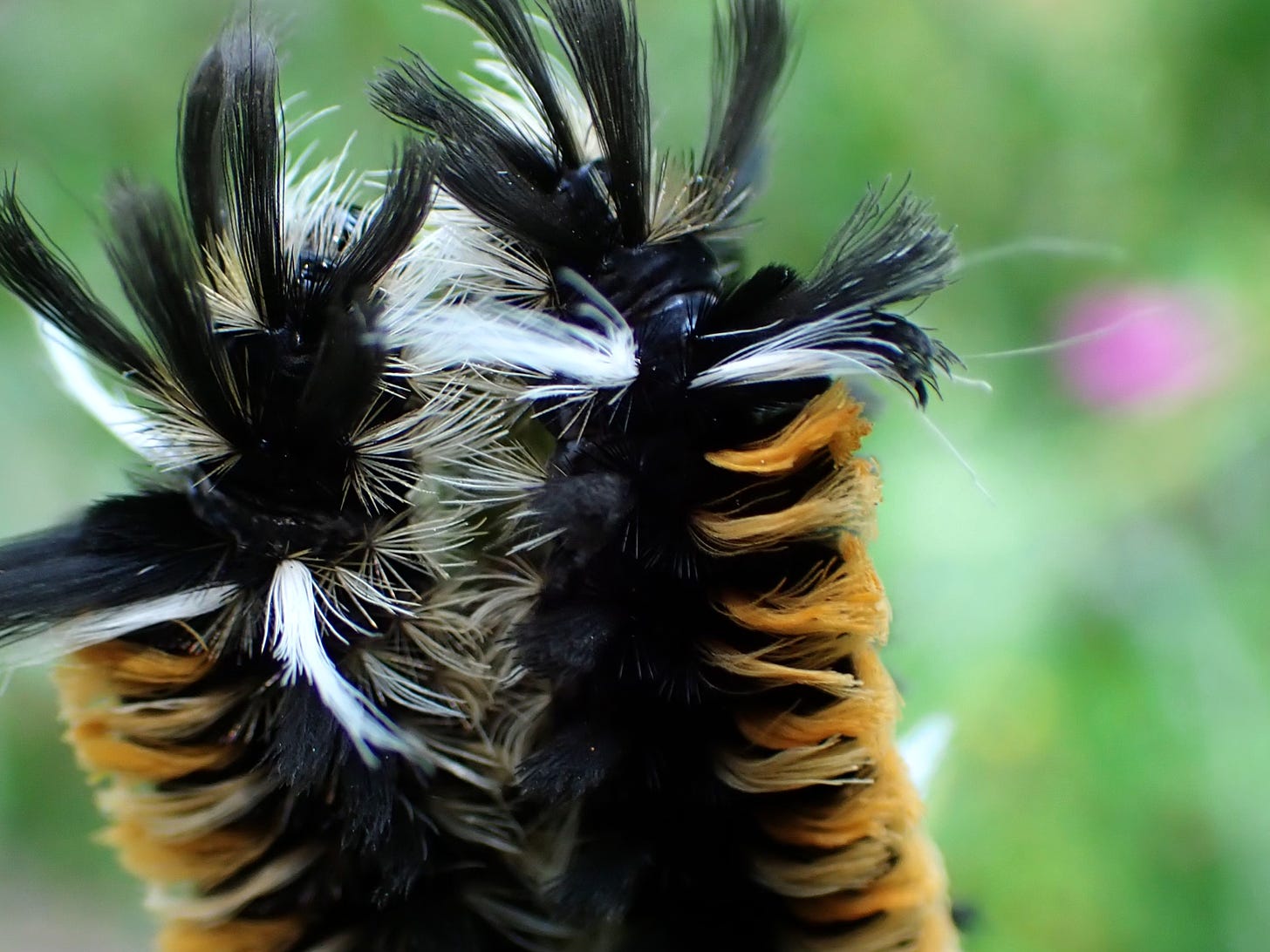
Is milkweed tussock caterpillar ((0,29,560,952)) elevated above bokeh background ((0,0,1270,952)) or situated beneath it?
situated beneath

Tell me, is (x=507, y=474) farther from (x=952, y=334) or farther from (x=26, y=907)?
→ (x=26, y=907)

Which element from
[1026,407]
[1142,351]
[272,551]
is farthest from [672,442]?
[1142,351]

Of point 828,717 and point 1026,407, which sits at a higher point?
point 1026,407

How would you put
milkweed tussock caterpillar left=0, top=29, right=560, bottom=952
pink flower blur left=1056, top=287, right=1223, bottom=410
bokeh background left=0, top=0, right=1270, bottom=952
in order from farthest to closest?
pink flower blur left=1056, top=287, right=1223, bottom=410, bokeh background left=0, top=0, right=1270, bottom=952, milkweed tussock caterpillar left=0, top=29, right=560, bottom=952

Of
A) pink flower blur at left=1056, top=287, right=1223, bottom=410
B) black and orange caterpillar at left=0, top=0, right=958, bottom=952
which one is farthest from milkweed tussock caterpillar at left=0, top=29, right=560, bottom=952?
pink flower blur at left=1056, top=287, right=1223, bottom=410

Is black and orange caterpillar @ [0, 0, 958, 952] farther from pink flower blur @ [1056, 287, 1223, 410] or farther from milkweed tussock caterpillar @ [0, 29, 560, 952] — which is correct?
pink flower blur @ [1056, 287, 1223, 410]

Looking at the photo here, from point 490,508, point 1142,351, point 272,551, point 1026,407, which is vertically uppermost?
point 1142,351

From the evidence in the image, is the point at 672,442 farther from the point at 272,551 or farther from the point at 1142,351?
the point at 1142,351

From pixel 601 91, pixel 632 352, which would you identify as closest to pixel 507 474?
pixel 632 352

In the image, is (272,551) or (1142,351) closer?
(272,551)
